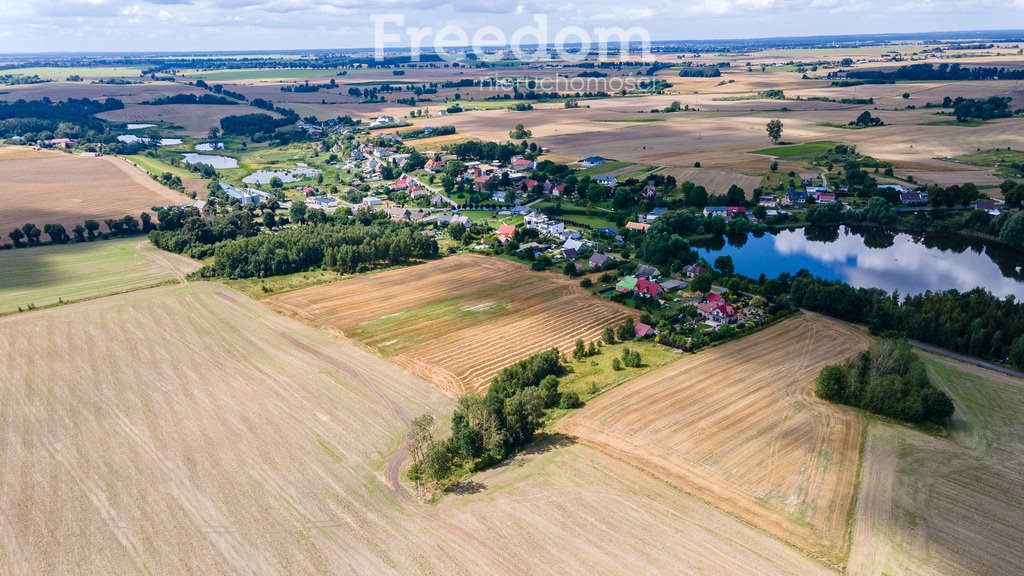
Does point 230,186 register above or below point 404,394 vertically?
above

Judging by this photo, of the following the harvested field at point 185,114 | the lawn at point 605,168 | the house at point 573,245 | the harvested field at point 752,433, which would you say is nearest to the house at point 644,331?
the harvested field at point 752,433

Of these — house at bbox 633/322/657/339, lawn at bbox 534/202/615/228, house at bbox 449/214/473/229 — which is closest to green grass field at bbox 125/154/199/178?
house at bbox 449/214/473/229

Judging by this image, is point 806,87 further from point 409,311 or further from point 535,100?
point 409,311

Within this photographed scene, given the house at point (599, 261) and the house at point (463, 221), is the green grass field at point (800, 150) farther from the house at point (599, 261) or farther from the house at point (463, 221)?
the house at point (599, 261)

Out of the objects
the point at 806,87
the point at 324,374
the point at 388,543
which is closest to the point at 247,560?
the point at 388,543

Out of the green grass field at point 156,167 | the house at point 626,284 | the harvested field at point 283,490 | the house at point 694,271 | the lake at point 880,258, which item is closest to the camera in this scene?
the harvested field at point 283,490

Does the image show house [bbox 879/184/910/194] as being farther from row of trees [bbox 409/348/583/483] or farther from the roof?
row of trees [bbox 409/348/583/483]
